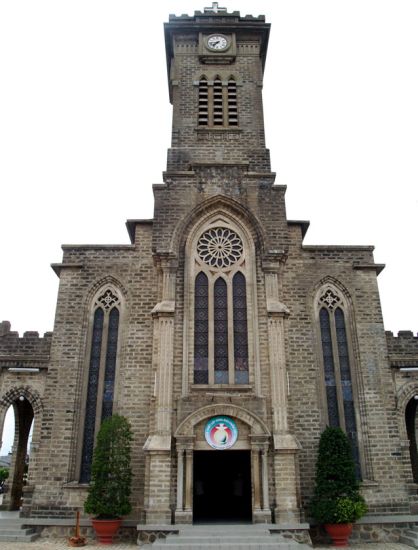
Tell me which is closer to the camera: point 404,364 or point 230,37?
point 404,364

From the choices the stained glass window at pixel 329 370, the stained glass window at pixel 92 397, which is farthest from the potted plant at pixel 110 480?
the stained glass window at pixel 329 370

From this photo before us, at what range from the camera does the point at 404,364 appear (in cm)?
1742

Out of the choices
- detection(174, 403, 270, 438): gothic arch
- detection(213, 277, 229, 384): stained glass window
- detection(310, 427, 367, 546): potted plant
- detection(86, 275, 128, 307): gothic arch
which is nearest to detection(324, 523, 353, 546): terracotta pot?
detection(310, 427, 367, 546): potted plant

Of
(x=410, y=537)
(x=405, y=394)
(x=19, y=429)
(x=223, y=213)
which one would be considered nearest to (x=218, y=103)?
(x=223, y=213)

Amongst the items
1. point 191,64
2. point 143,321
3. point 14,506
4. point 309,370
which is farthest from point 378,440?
point 191,64

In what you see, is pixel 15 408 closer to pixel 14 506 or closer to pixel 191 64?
pixel 14 506

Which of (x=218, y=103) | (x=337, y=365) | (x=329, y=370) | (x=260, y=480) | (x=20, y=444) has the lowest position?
(x=260, y=480)

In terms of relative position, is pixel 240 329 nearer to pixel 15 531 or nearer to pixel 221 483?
pixel 221 483

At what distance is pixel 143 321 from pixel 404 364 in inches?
379

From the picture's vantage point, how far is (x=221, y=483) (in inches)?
739

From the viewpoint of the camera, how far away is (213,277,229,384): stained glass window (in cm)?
1616

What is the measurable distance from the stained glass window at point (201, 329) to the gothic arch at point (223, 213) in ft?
5.07

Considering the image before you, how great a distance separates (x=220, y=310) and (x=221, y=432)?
4213 mm

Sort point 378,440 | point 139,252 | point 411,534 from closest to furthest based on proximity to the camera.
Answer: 1. point 411,534
2. point 378,440
3. point 139,252
